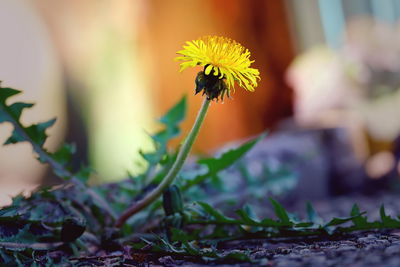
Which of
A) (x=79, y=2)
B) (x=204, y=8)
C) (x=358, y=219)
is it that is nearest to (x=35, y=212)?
(x=358, y=219)

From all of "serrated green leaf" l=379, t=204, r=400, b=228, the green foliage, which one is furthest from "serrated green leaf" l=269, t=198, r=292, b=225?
"serrated green leaf" l=379, t=204, r=400, b=228

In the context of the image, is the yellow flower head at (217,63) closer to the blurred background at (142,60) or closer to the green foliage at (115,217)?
the green foliage at (115,217)

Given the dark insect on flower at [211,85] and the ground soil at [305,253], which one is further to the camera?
the dark insect on flower at [211,85]

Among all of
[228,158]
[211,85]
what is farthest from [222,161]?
[211,85]

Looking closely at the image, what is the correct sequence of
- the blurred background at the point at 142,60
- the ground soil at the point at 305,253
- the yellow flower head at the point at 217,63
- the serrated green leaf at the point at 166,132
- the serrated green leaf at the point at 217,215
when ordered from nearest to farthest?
the ground soil at the point at 305,253
the yellow flower head at the point at 217,63
the serrated green leaf at the point at 217,215
the serrated green leaf at the point at 166,132
the blurred background at the point at 142,60

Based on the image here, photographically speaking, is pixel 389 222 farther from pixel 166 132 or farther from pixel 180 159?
pixel 166 132

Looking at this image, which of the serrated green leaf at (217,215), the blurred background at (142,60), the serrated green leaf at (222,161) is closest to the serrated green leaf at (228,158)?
the serrated green leaf at (222,161)

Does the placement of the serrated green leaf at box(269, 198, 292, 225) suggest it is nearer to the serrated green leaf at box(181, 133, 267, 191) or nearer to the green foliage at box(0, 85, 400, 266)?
the green foliage at box(0, 85, 400, 266)
